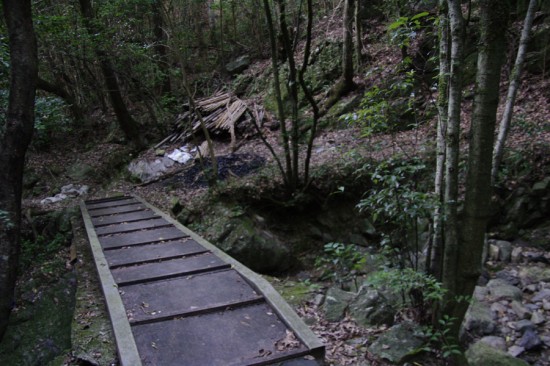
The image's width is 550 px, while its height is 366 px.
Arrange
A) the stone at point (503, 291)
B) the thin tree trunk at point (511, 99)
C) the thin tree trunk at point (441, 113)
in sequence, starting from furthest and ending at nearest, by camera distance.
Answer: the thin tree trunk at point (511, 99) < the stone at point (503, 291) < the thin tree trunk at point (441, 113)

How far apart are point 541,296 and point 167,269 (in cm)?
495

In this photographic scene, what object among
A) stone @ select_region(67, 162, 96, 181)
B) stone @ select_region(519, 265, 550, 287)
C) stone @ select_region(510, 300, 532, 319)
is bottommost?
stone @ select_region(510, 300, 532, 319)

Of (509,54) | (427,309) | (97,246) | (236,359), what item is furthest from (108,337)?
(509,54)

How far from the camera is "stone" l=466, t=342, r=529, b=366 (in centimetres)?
378

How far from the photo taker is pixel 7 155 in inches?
236

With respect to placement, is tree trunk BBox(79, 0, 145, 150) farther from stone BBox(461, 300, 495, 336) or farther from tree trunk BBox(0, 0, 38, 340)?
stone BBox(461, 300, 495, 336)

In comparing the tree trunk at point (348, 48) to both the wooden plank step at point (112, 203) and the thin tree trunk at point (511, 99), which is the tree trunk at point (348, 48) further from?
the wooden plank step at point (112, 203)

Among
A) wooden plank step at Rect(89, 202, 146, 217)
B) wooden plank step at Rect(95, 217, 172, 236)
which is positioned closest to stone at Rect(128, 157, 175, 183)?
wooden plank step at Rect(89, 202, 146, 217)

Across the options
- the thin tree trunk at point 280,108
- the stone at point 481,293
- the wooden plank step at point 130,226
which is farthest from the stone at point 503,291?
the wooden plank step at point 130,226

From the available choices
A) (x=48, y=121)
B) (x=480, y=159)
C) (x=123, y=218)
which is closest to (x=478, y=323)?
(x=480, y=159)

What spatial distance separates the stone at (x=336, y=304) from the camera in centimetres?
467

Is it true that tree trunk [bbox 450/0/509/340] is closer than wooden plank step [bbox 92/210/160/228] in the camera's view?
Yes

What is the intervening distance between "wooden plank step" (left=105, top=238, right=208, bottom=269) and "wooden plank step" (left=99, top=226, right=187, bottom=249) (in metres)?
0.18

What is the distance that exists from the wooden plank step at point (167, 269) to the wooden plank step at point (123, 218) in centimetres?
303
